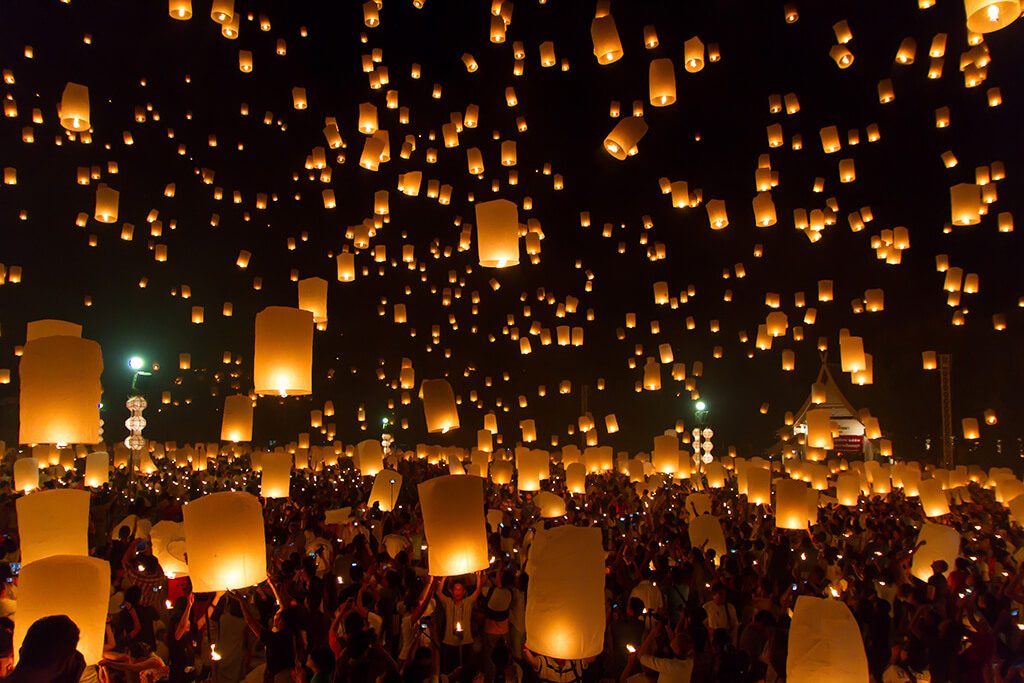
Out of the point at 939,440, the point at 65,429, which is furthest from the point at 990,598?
the point at 939,440

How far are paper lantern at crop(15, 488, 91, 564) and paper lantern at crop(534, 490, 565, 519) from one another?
20.2 feet

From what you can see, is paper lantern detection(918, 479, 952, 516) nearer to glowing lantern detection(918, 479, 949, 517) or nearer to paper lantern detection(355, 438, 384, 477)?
glowing lantern detection(918, 479, 949, 517)

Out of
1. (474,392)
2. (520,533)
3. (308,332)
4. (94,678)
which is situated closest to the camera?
(94,678)

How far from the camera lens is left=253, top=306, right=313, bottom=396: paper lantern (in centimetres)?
539

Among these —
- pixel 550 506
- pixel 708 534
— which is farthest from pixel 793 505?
pixel 550 506

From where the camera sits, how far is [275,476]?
9.91 meters

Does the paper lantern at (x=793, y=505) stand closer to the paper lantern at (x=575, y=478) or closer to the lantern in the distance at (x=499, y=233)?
the paper lantern at (x=575, y=478)

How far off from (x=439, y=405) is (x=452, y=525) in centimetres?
206

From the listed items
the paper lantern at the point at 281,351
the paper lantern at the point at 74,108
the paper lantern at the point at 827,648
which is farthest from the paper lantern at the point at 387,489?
the paper lantern at the point at 827,648

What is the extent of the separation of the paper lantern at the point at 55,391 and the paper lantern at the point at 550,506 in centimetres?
633

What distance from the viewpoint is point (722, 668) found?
407 centimetres

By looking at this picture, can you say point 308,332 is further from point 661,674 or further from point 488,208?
point 661,674

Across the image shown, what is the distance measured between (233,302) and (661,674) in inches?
889

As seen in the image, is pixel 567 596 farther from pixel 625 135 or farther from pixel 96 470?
pixel 96 470
